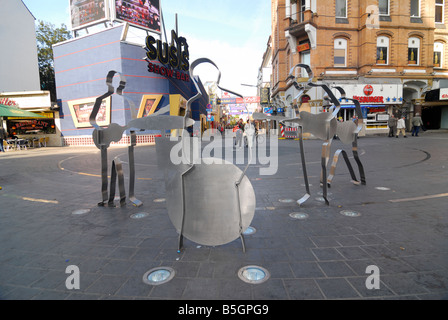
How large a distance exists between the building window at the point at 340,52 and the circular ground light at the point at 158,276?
25265 mm

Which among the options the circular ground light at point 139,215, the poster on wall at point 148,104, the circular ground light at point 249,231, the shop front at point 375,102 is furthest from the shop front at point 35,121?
the shop front at point 375,102

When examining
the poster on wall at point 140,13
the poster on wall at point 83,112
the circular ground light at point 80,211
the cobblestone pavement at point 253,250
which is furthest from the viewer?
the poster on wall at point 140,13

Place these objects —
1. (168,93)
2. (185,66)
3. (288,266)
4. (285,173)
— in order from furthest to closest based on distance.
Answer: (185,66) → (168,93) → (285,173) → (288,266)

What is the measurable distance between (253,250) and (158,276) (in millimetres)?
1076

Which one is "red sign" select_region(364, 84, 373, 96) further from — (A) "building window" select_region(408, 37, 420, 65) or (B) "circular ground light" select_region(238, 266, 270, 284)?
(B) "circular ground light" select_region(238, 266, 270, 284)

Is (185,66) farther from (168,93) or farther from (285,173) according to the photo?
(285,173)

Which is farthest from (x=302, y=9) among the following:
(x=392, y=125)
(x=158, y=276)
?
(x=158, y=276)

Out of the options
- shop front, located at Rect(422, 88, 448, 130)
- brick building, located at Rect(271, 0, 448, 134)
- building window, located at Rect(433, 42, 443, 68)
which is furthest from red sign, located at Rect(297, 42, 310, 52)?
building window, located at Rect(433, 42, 443, 68)

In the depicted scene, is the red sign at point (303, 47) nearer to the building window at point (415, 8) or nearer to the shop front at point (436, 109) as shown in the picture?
the building window at point (415, 8)

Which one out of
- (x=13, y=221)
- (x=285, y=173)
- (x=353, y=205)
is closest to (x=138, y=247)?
(x=13, y=221)

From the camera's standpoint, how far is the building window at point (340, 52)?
2245 centimetres

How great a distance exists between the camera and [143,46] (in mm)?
19844

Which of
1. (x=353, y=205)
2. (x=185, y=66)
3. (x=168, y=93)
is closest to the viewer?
(x=353, y=205)
